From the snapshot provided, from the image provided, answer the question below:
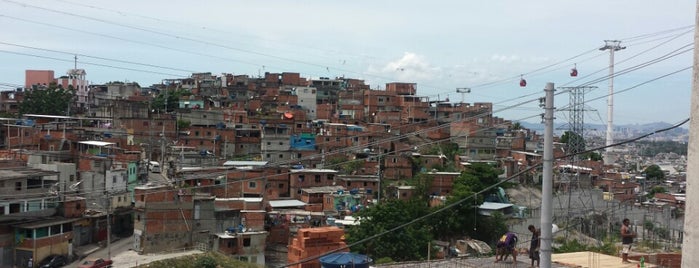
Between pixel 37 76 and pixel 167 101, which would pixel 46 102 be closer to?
pixel 167 101

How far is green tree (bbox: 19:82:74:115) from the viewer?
1513 inches

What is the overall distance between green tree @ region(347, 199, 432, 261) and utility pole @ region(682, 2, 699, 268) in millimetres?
16850

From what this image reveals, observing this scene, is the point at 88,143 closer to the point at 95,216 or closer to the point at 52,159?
the point at 52,159

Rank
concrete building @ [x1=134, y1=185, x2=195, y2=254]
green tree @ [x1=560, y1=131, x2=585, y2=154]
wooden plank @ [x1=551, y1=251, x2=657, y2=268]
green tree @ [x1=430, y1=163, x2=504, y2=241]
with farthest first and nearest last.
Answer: green tree @ [x1=560, y1=131, x2=585, y2=154] → green tree @ [x1=430, y1=163, x2=504, y2=241] → concrete building @ [x1=134, y1=185, x2=195, y2=254] → wooden plank @ [x1=551, y1=251, x2=657, y2=268]

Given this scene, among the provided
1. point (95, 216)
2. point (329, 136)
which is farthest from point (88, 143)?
point (329, 136)

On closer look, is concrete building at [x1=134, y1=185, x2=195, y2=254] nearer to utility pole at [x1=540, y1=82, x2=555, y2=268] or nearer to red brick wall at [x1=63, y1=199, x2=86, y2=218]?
red brick wall at [x1=63, y1=199, x2=86, y2=218]

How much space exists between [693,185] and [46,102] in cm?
4079

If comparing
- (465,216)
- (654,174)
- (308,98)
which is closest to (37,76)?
(308,98)

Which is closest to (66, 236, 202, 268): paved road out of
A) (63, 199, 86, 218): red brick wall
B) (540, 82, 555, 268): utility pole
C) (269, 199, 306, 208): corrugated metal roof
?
(63, 199, 86, 218): red brick wall

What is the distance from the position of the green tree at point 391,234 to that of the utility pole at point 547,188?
1482cm

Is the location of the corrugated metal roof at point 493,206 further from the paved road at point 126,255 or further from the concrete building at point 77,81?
the concrete building at point 77,81

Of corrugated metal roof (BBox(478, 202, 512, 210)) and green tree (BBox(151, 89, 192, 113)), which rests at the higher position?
green tree (BBox(151, 89, 192, 113))

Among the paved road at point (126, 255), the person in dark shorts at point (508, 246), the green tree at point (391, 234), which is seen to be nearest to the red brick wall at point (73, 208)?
the paved road at point (126, 255)

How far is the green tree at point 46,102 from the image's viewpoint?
1513 inches
